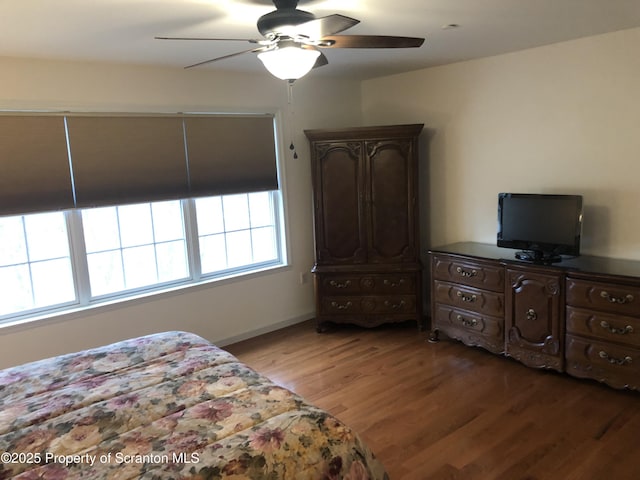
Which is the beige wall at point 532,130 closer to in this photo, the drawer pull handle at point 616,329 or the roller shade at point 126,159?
the drawer pull handle at point 616,329

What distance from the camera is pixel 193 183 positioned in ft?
13.5

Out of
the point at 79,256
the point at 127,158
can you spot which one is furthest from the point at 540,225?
the point at 79,256

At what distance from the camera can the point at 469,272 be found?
388 centimetres

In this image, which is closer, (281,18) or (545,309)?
(281,18)

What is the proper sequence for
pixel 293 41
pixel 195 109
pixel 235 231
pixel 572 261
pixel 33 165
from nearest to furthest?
pixel 293 41, pixel 33 165, pixel 572 261, pixel 195 109, pixel 235 231

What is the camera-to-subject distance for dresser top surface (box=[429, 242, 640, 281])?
3.15 meters

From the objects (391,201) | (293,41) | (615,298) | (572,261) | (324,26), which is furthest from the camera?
(391,201)

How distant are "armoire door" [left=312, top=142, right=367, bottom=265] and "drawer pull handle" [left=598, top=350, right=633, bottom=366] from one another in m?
2.01

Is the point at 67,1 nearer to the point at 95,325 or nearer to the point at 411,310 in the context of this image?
the point at 95,325

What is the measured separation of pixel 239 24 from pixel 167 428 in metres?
2.10

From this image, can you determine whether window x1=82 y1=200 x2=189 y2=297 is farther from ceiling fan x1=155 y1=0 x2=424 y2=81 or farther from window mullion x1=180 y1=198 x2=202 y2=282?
ceiling fan x1=155 y1=0 x2=424 y2=81

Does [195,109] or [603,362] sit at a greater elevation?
[195,109]

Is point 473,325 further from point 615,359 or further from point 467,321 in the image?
point 615,359

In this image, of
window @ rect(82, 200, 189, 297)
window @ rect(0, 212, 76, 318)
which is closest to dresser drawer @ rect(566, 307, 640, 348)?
window @ rect(82, 200, 189, 297)
